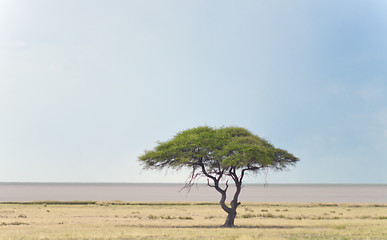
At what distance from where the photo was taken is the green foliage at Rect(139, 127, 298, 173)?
1582 inches

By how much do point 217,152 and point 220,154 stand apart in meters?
0.54

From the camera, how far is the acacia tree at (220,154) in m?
40.3

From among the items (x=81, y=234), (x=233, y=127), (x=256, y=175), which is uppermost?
(x=233, y=127)

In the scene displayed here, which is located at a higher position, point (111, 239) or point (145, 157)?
point (145, 157)

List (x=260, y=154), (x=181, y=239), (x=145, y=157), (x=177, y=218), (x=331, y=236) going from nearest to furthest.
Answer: (x=181, y=239) < (x=331, y=236) < (x=260, y=154) < (x=145, y=157) < (x=177, y=218)

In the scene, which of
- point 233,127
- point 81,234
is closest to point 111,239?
point 81,234

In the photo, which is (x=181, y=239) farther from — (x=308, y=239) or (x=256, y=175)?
(x=256, y=175)

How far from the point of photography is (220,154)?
4003 centimetres

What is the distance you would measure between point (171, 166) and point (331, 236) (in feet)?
51.4

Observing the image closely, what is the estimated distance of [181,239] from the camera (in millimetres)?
30328

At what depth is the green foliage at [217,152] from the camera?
40.2 meters

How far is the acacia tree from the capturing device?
40281 millimetres

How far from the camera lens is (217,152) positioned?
4050 centimetres

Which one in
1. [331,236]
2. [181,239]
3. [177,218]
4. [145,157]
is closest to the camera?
[181,239]
